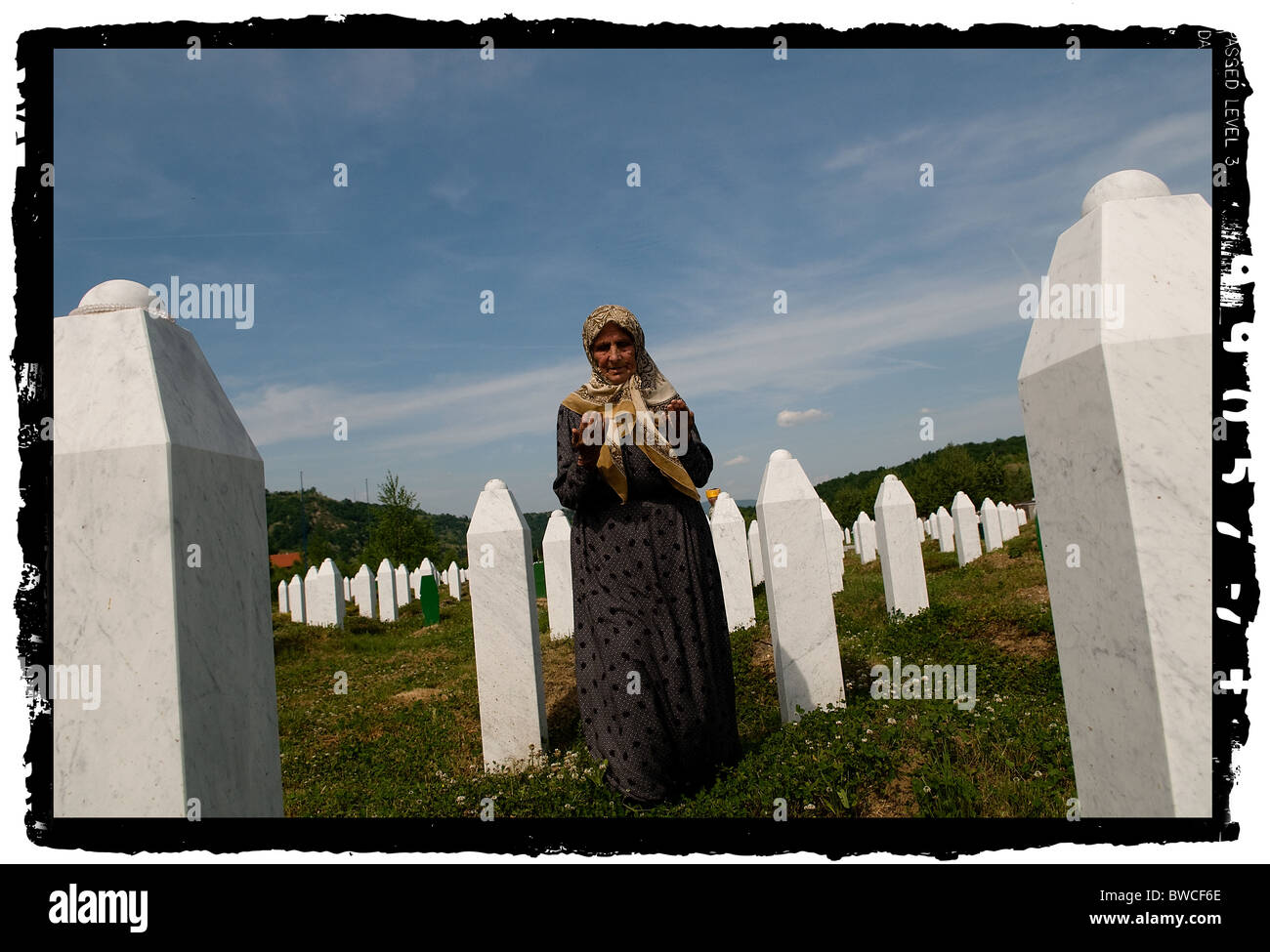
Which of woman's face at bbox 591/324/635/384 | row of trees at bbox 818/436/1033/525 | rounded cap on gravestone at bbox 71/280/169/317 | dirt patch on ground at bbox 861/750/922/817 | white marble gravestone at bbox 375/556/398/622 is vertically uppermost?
row of trees at bbox 818/436/1033/525

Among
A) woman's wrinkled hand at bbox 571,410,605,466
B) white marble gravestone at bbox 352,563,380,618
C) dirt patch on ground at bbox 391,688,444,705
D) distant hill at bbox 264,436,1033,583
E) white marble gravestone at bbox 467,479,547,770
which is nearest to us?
woman's wrinkled hand at bbox 571,410,605,466

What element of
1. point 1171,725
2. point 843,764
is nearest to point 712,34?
point 1171,725

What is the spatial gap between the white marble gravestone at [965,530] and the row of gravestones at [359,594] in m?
12.4

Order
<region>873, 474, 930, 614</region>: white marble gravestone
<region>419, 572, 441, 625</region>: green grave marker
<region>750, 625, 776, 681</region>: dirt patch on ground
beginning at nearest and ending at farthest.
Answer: <region>750, 625, 776, 681</region>: dirt patch on ground < <region>873, 474, 930, 614</region>: white marble gravestone < <region>419, 572, 441, 625</region>: green grave marker

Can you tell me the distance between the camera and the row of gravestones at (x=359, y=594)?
49.1ft

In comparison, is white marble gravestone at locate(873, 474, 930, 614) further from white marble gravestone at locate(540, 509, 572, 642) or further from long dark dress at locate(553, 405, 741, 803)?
long dark dress at locate(553, 405, 741, 803)

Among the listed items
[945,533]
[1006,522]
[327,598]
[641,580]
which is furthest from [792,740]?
[1006,522]

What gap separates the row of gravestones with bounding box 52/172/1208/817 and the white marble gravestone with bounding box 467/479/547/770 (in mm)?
3277

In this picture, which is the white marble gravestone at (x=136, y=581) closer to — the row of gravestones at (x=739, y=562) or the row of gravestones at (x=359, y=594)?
the row of gravestones at (x=739, y=562)

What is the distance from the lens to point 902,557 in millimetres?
8891

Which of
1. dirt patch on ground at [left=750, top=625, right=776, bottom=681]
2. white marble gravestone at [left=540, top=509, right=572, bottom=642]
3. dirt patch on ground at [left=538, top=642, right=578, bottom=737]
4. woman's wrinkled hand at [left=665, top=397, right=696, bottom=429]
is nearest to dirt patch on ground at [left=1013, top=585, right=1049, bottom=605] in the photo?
dirt patch on ground at [left=750, top=625, right=776, bottom=681]

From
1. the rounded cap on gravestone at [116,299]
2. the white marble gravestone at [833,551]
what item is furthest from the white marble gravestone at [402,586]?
the rounded cap on gravestone at [116,299]

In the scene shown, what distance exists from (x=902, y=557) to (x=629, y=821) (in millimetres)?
7507

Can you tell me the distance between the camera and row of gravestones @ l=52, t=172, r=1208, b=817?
1.87 m
